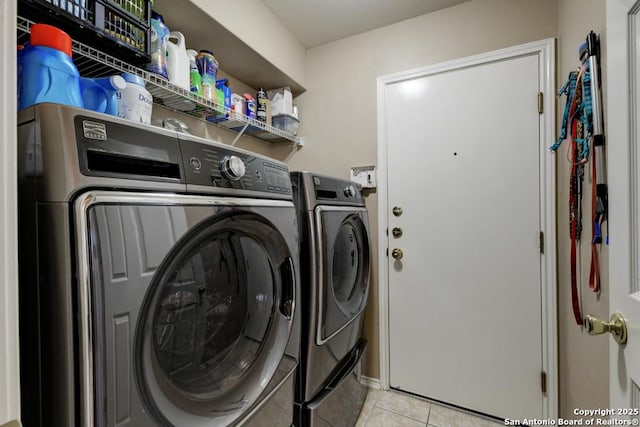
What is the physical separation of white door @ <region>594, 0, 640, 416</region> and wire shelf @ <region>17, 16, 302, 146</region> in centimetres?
143

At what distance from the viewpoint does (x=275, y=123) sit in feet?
6.57

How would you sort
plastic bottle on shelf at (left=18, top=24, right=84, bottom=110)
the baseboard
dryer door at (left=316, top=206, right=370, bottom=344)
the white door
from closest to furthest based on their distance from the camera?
1. the white door
2. plastic bottle on shelf at (left=18, top=24, right=84, bottom=110)
3. dryer door at (left=316, top=206, right=370, bottom=344)
4. the baseboard

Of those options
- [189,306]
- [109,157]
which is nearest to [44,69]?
[109,157]

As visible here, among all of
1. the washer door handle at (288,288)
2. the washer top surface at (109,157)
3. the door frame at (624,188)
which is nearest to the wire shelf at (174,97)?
the washer top surface at (109,157)

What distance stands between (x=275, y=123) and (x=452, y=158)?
121 centimetres

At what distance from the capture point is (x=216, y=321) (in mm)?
789

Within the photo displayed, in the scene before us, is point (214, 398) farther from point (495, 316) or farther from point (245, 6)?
point (245, 6)

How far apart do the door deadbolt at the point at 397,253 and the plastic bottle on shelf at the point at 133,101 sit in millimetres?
1499

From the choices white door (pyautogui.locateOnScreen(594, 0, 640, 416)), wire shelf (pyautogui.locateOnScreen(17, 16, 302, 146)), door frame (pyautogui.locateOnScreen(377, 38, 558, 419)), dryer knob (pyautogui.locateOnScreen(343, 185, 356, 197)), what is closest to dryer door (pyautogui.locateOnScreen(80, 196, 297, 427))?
dryer knob (pyautogui.locateOnScreen(343, 185, 356, 197))

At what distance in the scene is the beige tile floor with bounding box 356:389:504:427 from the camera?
155 centimetres

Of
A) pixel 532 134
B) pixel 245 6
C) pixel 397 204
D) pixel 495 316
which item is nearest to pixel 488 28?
pixel 532 134

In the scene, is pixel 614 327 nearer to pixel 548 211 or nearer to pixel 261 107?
pixel 548 211

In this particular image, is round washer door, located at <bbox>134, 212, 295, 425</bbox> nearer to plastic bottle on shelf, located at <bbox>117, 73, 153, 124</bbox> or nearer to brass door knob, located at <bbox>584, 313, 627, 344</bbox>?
plastic bottle on shelf, located at <bbox>117, 73, 153, 124</bbox>

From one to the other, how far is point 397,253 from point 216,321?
1293 mm
